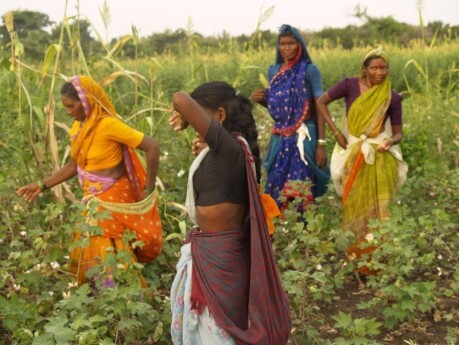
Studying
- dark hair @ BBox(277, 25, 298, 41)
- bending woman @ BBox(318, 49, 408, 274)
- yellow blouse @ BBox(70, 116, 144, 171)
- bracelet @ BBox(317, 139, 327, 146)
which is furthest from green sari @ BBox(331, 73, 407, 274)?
yellow blouse @ BBox(70, 116, 144, 171)

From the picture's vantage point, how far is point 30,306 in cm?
328

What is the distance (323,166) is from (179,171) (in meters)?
1.09

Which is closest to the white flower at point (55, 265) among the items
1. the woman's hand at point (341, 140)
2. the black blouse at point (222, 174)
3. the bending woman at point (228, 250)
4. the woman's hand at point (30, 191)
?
the woman's hand at point (30, 191)

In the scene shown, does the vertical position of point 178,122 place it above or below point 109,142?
above

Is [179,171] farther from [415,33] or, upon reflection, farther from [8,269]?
[415,33]

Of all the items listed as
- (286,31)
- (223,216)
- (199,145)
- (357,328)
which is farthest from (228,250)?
(286,31)

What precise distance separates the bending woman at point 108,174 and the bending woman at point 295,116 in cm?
124

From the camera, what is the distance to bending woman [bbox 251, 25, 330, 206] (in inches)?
202

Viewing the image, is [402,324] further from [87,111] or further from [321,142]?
[87,111]

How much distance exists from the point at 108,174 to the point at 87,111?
1.18 feet

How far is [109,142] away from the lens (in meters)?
4.01

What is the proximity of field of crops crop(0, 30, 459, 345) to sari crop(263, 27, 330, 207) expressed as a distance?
249 mm

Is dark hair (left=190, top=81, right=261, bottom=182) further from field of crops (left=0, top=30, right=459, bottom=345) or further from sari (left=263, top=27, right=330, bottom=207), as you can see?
sari (left=263, top=27, right=330, bottom=207)

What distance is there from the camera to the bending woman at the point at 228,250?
2.61m
